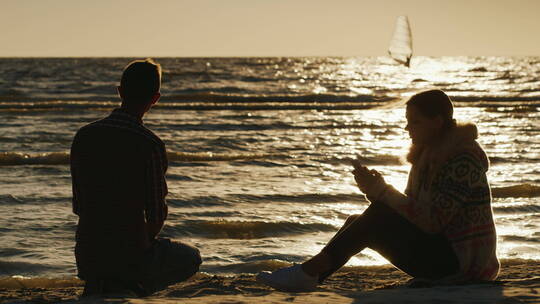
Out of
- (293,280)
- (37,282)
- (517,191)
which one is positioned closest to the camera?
(293,280)

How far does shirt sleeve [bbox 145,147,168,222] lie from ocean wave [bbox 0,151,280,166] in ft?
28.8

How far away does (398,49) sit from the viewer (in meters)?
7.34

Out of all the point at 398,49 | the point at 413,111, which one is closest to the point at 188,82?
the point at 398,49

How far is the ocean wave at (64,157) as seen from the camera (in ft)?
40.2

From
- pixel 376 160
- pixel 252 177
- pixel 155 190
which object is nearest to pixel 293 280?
pixel 155 190

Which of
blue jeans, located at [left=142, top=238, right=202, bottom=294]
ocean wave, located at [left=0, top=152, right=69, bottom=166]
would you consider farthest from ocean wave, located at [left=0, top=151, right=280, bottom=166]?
blue jeans, located at [left=142, top=238, right=202, bottom=294]

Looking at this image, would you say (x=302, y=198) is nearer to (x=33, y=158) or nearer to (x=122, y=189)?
(x=122, y=189)

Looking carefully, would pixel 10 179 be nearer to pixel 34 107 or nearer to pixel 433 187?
pixel 433 187

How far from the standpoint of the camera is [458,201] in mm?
3842

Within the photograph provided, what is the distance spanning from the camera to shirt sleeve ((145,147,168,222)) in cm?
371

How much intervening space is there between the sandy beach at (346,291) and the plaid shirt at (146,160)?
0.51m

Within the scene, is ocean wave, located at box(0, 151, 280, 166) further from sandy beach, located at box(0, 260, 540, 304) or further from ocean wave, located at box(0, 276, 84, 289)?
sandy beach, located at box(0, 260, 540, 304)

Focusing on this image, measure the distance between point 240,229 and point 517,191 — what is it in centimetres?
389

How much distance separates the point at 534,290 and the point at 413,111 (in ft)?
3.80
